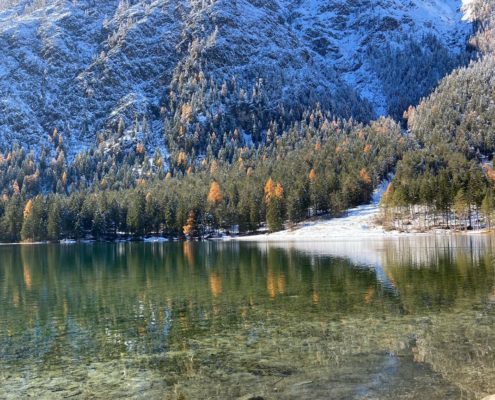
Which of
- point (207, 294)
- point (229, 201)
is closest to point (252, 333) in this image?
point (207, 294)

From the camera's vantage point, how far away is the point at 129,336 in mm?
26141

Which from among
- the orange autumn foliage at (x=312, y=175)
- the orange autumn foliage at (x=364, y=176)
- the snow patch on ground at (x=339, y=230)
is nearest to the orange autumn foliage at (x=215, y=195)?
the snow patch on ground at (x=339, y=230)

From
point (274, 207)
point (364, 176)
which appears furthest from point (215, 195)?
point (364, 176)

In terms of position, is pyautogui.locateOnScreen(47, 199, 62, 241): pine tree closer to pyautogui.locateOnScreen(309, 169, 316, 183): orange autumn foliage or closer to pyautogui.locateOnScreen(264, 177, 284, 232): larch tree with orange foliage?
pyautogui.locateOnScreen(264, 177, 284, 232): larch tree with orange foliage

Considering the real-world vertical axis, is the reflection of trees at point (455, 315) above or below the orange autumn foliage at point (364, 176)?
below

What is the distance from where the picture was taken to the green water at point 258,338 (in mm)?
17453

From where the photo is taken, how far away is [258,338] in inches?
959

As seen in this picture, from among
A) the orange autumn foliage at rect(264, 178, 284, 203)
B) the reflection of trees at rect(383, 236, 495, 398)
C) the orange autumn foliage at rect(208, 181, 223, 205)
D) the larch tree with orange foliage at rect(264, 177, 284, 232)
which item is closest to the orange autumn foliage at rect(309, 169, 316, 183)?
the orange autumn foliage at rect(264, 178, 284, 203)

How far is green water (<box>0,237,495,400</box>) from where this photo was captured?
17.5 metres

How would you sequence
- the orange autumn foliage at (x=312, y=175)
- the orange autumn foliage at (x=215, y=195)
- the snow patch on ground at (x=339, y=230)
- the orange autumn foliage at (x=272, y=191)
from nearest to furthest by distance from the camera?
the snow patch on ground at (x=339, y=230) < the orange autumn foliage at (x=272, y=191) < the orange autumn foliage at (x=215, y=195) < the orange autumn foliage at (x=312, y=175)

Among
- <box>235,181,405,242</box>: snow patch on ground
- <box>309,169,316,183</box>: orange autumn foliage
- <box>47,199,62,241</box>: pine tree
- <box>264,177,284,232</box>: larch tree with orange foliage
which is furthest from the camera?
<box>309,169,316,183</box>: orange autumn foliage

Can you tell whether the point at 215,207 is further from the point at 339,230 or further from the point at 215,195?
the point at 339,230

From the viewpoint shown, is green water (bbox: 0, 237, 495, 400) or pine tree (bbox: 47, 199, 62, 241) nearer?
green water (bbox: 0, 237, 495, 400)

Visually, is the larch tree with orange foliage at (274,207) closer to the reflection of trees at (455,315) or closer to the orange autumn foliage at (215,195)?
the orange autumn foliage at (215,195)
